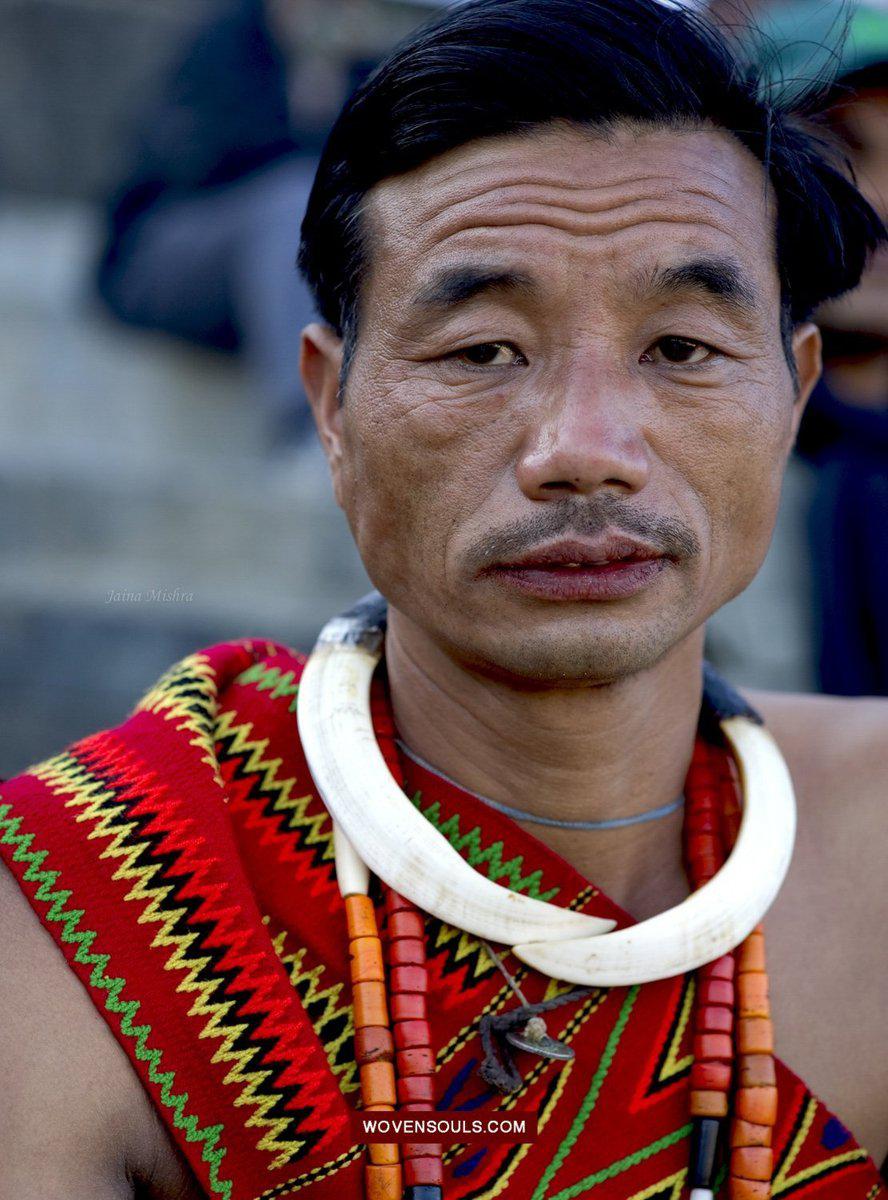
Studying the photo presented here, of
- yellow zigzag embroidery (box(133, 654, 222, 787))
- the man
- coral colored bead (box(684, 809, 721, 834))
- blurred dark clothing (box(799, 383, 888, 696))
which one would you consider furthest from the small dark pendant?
blurred dark clothing (box(799, 383, 888, 696))

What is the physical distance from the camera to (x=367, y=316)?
7.63 feet

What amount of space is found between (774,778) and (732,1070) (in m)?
0.51

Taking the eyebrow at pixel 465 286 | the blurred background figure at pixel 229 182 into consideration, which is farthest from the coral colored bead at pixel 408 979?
the blurred background figure at pixel 229 182

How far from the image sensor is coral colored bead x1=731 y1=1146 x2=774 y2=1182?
6.91 ft

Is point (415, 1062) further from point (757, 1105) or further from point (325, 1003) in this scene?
point (757, 1105)

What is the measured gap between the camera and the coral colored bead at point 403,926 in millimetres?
2154

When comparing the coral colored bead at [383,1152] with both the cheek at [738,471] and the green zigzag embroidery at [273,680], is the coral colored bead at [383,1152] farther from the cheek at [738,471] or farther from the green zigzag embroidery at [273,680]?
the cheek at [738,471]

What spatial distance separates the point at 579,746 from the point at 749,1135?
2.05 feet

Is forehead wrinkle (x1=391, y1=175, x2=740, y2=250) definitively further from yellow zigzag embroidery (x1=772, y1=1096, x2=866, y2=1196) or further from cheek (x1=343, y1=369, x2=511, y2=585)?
yellow zigzag embroidery (x1=772, y1=1096, x2=866, y2=1196)

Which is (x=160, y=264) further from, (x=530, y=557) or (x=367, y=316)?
(x=530, y=557)

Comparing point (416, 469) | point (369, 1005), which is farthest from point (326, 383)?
point (369, 1005)

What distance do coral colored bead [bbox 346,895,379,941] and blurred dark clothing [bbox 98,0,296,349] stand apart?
4.14m

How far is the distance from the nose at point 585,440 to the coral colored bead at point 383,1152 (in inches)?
36.2

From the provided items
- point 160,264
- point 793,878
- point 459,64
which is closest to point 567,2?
point 459,64
